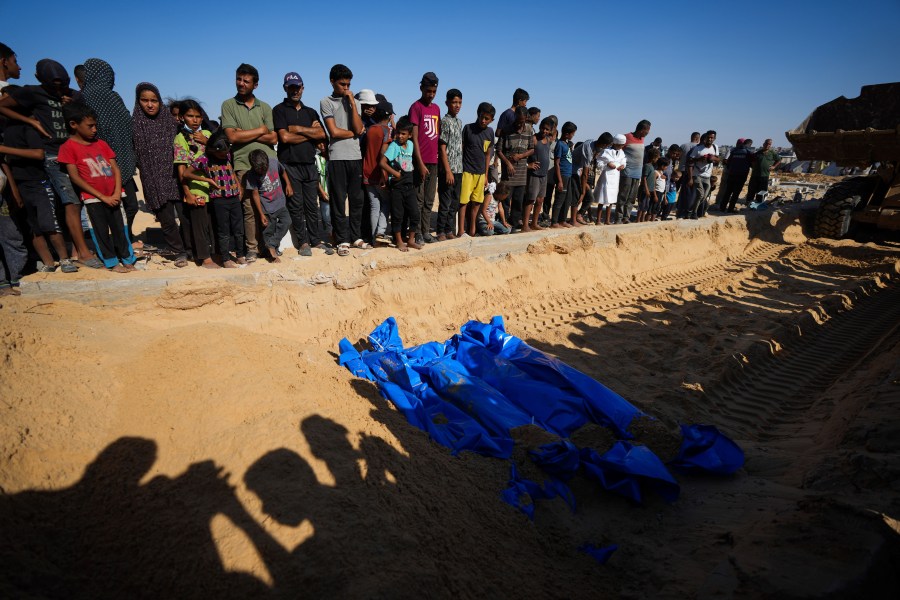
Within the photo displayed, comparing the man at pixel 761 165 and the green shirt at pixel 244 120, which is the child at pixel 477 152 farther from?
the man at pixel 761 165

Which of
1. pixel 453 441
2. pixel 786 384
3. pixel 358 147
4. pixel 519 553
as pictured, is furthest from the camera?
pixel 358 147

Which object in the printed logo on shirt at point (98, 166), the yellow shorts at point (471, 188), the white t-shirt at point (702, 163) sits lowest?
the yellow shorts at point (471, 188)

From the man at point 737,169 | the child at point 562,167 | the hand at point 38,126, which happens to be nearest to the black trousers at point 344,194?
the hand at point 38,126

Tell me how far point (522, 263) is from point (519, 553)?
4.01 metres

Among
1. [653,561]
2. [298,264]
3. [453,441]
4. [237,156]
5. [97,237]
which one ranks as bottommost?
[653,561]

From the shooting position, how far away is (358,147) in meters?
4.60

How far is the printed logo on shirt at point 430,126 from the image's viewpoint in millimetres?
4863

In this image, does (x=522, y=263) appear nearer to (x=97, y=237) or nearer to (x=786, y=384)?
(x=786, y=384)

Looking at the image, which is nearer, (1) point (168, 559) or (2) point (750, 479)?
(1) point (168, 559)

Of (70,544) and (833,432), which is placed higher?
(70,544)

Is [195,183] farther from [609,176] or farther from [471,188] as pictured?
[609,176]

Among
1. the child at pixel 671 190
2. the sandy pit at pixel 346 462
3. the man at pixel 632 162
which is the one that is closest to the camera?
the sandy pit at pixel 346 462

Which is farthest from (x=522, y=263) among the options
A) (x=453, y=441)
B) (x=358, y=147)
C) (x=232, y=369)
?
(x=232, y=369)

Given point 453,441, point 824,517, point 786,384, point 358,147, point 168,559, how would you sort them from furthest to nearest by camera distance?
point 358,147
point 786,384
point 453,441
point 824,517
point 168,559
